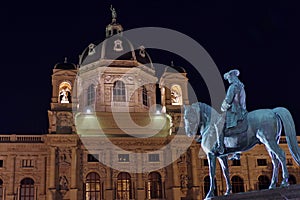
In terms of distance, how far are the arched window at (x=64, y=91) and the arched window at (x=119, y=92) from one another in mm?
4802

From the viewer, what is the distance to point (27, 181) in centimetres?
4066

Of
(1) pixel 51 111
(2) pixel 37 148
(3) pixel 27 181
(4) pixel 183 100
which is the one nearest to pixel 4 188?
→ (3) pixel 27 181

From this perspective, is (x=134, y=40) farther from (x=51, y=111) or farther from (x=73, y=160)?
(x=73, y=160)

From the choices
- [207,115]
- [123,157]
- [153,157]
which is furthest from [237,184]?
[207,115]

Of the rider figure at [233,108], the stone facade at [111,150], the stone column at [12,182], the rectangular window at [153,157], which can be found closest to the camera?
the rider figure at [233,108]

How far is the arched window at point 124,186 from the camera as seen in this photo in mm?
40125

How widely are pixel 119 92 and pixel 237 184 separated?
625 inches

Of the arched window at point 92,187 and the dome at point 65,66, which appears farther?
the dome at point 65,66

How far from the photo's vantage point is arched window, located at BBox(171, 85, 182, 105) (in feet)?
152

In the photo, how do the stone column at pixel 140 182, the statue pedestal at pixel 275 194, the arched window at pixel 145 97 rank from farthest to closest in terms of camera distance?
the arched window at pixel 145 97 → the stone column at pixel 140 182 → the statue pedestal at pixel 275 194

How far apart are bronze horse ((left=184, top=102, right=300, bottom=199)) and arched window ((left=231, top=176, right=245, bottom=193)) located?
33.3 meters

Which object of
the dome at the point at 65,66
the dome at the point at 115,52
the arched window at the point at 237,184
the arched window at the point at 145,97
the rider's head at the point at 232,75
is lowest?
the arched window at the point at 237,184

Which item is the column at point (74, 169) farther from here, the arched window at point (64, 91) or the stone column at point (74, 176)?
the arched window at point (64, 91)

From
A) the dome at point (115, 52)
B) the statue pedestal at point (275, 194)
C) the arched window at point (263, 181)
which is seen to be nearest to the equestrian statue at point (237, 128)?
the statue pedestal at point (275, 194)
